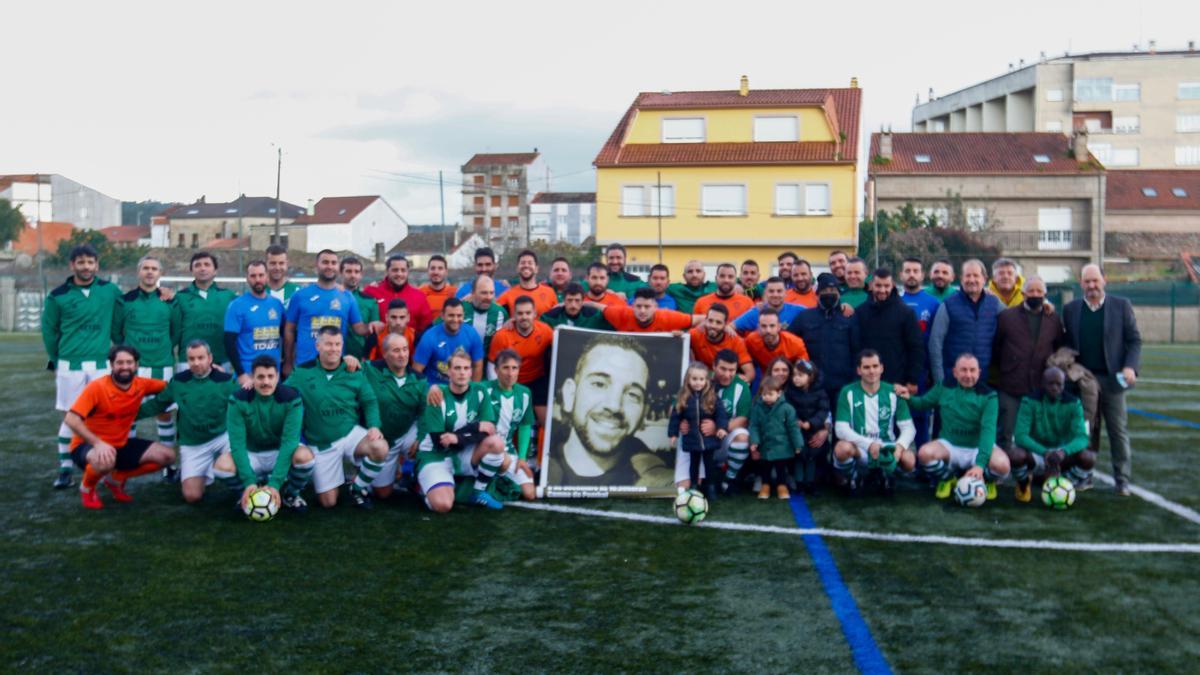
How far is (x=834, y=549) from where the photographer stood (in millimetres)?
6008

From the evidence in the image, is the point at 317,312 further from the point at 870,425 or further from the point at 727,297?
the point at 870,425

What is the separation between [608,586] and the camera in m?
5.26

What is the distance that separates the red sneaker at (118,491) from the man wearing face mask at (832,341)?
4985mm

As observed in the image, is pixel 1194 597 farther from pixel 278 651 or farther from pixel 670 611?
pixel 278 651

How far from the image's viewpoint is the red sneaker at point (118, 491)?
7.39 m

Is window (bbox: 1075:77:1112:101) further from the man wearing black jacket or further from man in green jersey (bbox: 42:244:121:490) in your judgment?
man in green jersey (bbox: 42:244:121:490)

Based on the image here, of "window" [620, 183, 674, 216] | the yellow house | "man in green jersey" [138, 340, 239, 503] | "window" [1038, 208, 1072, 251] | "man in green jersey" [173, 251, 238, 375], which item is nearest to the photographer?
"man in green jersey" [138, 340, 239, 503]

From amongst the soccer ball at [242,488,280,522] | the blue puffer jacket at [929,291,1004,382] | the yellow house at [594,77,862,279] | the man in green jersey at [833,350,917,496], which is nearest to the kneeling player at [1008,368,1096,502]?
the blue puffer jacket at [929,291,1004,382]

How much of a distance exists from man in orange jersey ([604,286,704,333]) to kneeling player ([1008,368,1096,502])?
2.40 metres

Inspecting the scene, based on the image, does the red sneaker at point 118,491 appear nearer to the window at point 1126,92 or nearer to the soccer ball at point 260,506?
the soccer ball at point 260,506

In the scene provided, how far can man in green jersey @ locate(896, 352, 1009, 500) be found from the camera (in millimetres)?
7336

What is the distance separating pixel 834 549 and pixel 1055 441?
7.83 ft

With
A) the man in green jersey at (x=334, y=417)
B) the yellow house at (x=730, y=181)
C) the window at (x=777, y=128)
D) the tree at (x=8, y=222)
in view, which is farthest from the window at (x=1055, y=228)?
the tree at (x=8, y=222)

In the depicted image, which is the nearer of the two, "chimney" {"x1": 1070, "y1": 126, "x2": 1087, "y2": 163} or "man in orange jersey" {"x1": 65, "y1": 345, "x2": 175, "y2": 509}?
"man in orange jersey" {"x1": 65, "y1": 345, "x2": 175, "y2": 509}
